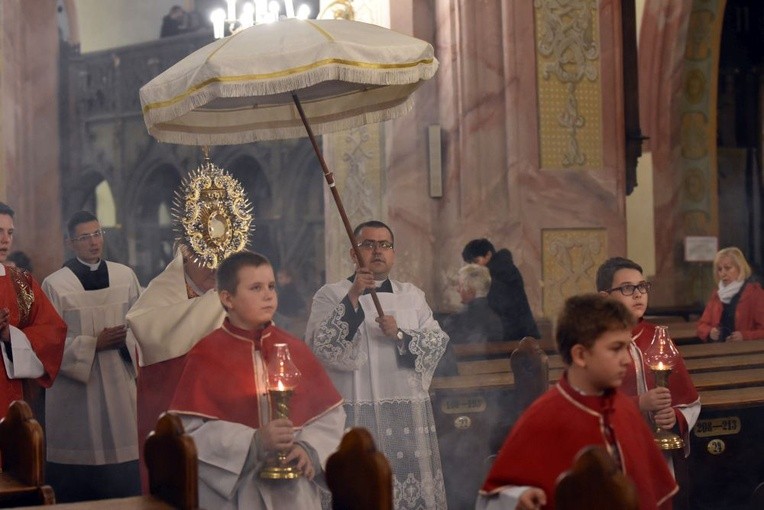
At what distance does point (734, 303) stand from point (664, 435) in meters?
6.13

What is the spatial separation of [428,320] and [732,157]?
35.1ft

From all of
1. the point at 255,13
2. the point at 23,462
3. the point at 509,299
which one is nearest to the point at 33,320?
the point at 23,462

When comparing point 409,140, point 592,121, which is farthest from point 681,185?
point 409,140

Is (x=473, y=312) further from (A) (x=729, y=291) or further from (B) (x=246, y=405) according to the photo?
(B) (x=246, y=405)

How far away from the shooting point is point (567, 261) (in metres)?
10.2

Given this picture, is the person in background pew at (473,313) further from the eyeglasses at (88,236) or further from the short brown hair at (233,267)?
the short brown hair at (233,267)

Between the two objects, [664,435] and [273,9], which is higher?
[273,9]

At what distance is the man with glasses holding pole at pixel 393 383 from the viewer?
18.7 feet

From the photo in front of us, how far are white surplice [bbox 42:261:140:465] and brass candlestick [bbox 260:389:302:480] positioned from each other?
2786mm

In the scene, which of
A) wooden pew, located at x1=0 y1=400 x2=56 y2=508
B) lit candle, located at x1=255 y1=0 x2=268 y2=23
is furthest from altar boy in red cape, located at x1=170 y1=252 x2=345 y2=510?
lit candle, located at x1=255 y1=0 x2=268 y2=23

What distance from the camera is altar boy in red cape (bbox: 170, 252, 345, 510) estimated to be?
164 inches

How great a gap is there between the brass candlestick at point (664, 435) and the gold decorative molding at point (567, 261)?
559 centimetres

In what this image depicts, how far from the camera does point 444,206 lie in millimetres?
10148

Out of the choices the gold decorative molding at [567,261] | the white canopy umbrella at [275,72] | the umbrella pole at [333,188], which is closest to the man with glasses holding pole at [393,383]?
the umbrella pole at [333,188]
